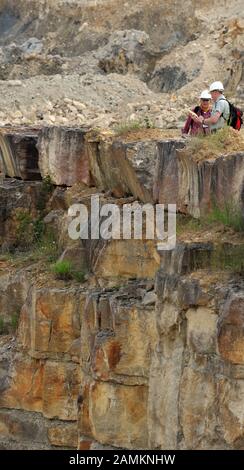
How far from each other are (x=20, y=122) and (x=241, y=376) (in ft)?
65.5

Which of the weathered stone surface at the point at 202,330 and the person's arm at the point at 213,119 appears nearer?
the weathered stone surface at the point at 202,330

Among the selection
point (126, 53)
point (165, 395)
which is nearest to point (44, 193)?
point (165, 395)

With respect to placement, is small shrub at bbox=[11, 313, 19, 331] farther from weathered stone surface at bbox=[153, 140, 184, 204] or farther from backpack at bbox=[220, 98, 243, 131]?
backpack at bbox=[220, 98, 243, 131]

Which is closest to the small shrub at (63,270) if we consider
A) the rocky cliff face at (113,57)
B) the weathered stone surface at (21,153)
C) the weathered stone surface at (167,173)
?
the weathered stone surface at (167,173)

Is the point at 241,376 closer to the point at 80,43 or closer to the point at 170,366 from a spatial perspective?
the point at 170,366

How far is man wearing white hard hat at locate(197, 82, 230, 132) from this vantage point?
26.5 metres

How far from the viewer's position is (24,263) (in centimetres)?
3192

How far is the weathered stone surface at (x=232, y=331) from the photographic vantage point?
815 inches

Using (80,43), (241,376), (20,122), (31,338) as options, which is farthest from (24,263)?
(80,43)

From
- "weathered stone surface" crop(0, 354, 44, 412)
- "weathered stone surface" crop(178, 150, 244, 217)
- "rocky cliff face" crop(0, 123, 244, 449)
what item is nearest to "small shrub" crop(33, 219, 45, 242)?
"rocky cliff face" crop(0, 123, 244, 449)

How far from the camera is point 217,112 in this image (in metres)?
26.5

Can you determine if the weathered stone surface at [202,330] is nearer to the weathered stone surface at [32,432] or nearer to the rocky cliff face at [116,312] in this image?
the rocky cliff face at [116,312]

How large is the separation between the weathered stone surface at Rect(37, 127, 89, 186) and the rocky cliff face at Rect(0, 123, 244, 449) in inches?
1.1

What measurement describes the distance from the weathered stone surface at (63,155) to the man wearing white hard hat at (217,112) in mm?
4900
